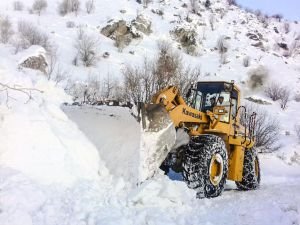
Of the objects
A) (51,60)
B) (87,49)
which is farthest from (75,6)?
(51,60)

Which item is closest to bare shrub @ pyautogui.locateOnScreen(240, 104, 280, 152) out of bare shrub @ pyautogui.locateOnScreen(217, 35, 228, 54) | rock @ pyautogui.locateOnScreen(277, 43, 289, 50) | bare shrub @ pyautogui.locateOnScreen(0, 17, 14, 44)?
bare shrub @ pyautogui.locateOnScreen(217, 35, 228, 54)

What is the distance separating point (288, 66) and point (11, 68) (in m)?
32.2

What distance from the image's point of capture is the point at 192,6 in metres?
44.6

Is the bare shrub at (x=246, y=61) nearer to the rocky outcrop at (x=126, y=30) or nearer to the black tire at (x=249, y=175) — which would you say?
the rocky outcrop at (x=126, y=30)

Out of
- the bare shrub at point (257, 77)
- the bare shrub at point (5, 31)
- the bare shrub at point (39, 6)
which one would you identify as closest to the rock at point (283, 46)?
the bare shrub at point (257, 77)

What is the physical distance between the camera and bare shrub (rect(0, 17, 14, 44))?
2852 cm

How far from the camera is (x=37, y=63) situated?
798 inches

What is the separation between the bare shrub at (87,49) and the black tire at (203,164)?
20.6 meters

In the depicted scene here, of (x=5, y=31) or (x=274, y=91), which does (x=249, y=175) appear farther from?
(x=5, y=31)

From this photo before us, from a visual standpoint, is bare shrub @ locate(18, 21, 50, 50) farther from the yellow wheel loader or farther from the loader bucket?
the loader bucket

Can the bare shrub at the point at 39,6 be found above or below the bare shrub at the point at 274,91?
above

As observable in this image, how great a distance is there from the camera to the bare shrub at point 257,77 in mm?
33312

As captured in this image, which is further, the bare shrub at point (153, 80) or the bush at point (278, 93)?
the bush at point (278, 93)

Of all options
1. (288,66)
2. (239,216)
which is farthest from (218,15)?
(239,216)
